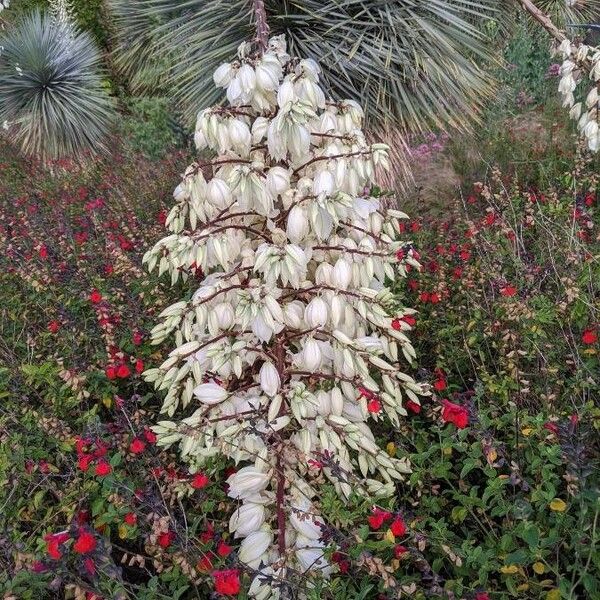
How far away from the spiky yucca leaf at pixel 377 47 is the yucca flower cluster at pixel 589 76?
1.54 m

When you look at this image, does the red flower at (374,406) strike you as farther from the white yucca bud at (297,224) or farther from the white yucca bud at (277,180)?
the white yucca bud at (277,180)

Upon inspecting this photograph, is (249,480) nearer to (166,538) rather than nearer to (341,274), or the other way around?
(166,538)

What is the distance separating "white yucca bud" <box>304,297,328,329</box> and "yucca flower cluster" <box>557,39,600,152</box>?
1.18 meters

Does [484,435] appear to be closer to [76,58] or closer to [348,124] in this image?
[348,124]

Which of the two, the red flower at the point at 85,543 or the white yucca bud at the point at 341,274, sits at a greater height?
the white yucca bud at the point at 341,274

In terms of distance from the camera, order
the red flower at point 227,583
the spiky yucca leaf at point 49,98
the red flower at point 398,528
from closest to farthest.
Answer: the red flower at point 227,583 < the red flower at point 398,528 < the spiky yucca leaf at point 49,98

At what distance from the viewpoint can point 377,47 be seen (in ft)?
12.7

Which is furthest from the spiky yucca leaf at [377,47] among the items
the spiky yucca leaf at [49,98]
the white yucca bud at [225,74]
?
the spiky yucca leaf at [49,98]

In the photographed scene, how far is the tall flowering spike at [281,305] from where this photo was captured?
1477 mm

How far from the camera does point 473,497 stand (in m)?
1.66

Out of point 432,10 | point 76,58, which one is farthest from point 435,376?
point 76,58

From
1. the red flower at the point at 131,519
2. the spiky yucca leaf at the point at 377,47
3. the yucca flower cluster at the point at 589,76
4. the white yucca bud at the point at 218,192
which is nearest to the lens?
the white yucca bud at the point at 218,192

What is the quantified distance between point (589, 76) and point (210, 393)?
170cm

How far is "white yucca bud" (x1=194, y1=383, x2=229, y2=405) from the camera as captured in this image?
1581 millimetres
